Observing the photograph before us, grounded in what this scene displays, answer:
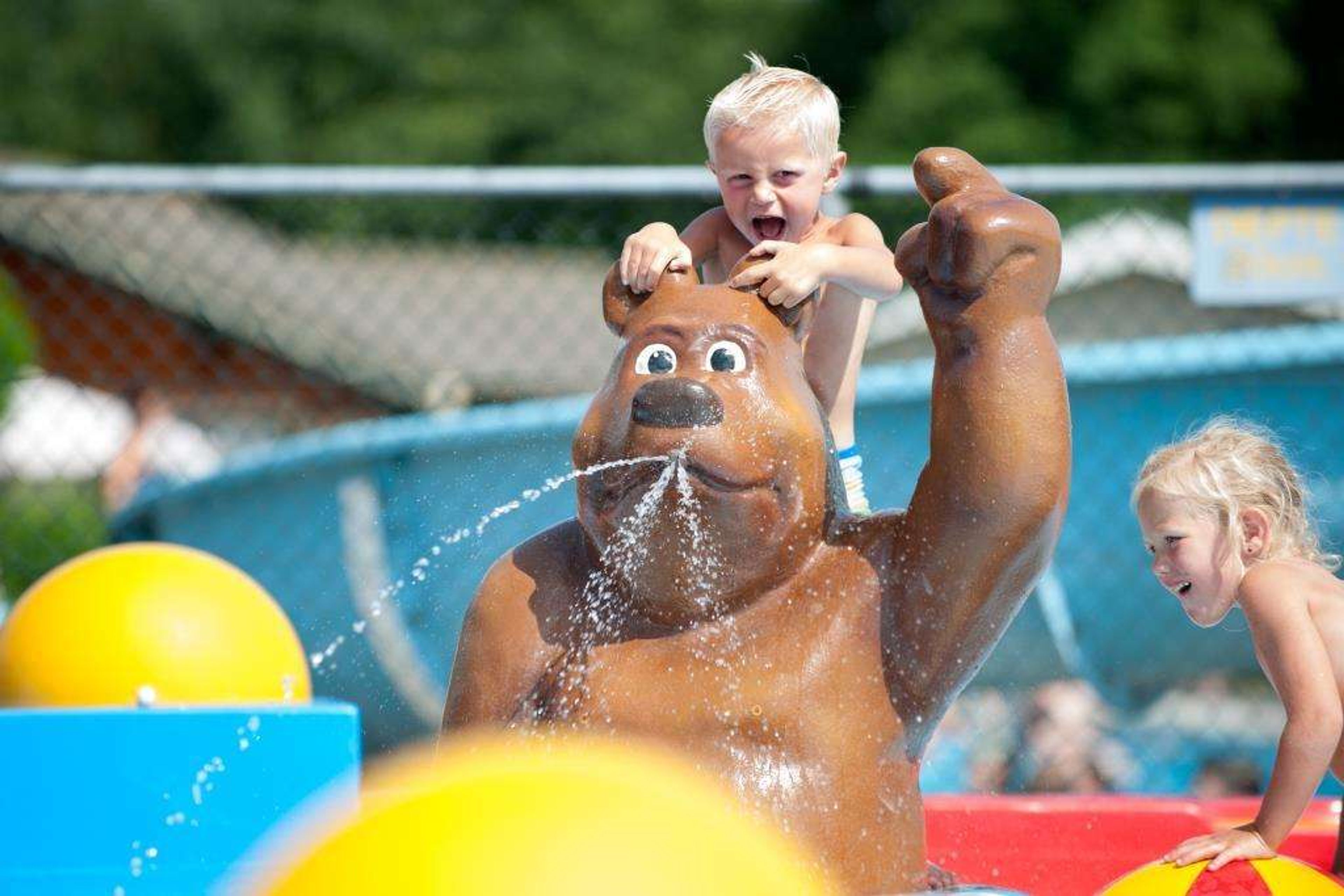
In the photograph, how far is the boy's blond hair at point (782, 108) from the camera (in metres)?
2.91

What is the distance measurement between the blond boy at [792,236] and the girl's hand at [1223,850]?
2.29 ft

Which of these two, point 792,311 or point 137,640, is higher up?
point 792,311

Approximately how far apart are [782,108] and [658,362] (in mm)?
573

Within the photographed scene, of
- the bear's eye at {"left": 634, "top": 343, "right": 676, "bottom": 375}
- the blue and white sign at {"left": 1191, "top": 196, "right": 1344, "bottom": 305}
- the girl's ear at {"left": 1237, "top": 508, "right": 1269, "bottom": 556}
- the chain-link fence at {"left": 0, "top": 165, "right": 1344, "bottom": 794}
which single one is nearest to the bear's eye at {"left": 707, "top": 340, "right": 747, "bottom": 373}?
the bear's eye at {"left": 634, "top": 343, "right": 676, "bottom": 375}

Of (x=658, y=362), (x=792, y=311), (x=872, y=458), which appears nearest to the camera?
(x=658, y=362)

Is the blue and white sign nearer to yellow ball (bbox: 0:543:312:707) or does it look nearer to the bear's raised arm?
the bear's raised arm

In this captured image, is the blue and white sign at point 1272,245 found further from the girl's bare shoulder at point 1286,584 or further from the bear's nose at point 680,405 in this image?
the bear's nose at point 680,405

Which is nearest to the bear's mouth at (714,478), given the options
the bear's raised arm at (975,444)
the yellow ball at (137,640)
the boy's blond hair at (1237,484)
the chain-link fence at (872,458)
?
the bear's raised arm at (975,444)

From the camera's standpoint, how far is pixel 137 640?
11.0 feet

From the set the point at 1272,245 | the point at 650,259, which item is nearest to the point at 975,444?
the point at 650,259

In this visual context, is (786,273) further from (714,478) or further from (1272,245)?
(1272,245)

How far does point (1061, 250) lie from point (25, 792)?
184 centimetres

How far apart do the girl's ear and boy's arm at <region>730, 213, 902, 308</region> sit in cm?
65

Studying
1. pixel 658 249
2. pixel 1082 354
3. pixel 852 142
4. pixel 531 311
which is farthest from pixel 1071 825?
pixel 852 142
